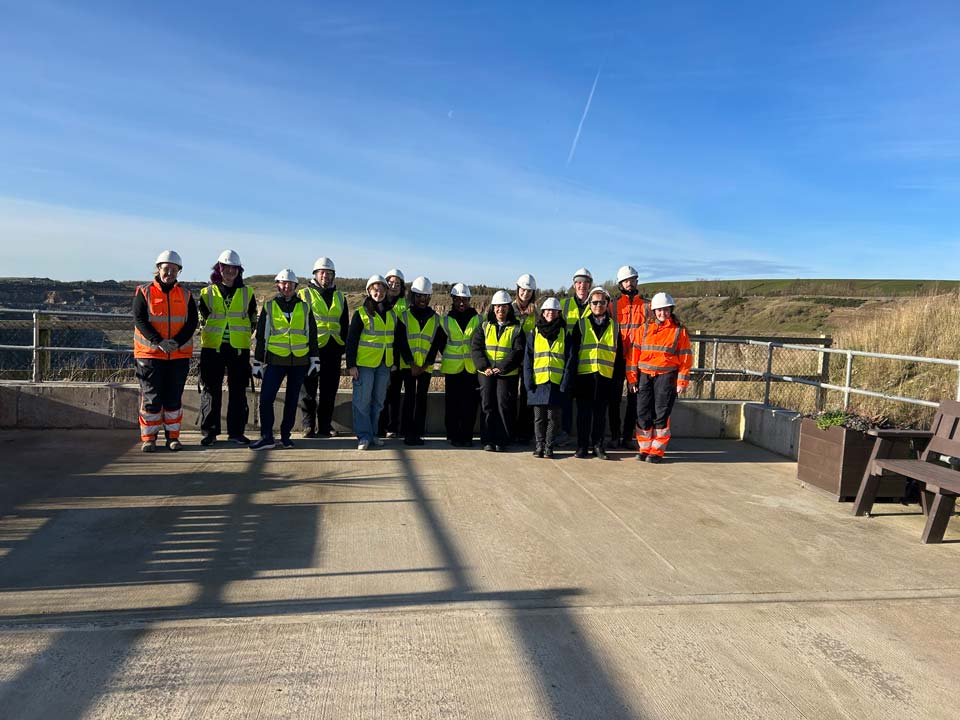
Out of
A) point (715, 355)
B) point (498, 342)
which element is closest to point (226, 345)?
point (498, 342)

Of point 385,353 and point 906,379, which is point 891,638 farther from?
point 906,379

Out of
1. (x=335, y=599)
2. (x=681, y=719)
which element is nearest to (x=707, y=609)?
(x=681, y=719)

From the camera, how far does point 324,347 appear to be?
877 cm

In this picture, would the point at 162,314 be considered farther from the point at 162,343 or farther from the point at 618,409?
the point at 618,409

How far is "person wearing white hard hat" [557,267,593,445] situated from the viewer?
858cm

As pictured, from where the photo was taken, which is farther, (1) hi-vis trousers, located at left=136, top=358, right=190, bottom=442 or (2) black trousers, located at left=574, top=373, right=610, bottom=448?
(2) black trousers, located at left=574, top=373, right=610, bottom=448

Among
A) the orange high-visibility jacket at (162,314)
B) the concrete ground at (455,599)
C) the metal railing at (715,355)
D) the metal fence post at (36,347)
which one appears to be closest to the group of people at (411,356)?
the orange high-visibility jacket at (162,314)

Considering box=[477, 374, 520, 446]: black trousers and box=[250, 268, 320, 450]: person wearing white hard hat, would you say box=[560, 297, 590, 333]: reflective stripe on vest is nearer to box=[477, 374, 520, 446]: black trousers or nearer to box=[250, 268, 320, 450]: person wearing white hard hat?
box=[477, 374, 520, 446]: black trousers

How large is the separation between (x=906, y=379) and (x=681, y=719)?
37.3 feet

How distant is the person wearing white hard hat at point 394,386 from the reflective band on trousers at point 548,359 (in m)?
1.72

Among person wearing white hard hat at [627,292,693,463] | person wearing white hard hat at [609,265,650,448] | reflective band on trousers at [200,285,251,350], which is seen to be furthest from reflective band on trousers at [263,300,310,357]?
person wearing white hard hat at [627,292,693,463]

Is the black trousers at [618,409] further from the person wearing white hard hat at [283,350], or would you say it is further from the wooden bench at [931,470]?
the person wearing white hard hat at [283,350]

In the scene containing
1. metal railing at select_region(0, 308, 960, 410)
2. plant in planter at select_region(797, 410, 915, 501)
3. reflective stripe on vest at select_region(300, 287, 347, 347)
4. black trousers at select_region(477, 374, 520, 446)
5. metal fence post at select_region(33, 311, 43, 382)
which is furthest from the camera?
metal fence post at select_region(33, 311, 43, 382)

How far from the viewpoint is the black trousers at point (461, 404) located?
879 cm
